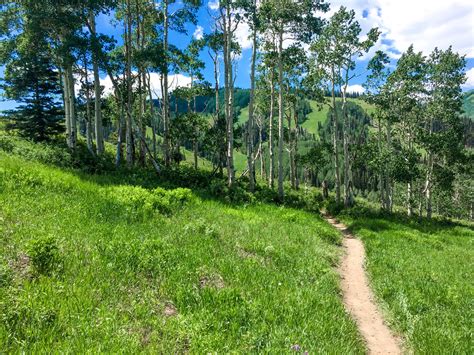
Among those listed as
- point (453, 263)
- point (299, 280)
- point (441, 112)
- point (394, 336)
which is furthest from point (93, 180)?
point (441, 112)

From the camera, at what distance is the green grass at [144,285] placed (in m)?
4.57

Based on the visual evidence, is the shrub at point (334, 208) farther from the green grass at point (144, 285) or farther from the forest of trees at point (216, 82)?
the green grass at point (144, 285)

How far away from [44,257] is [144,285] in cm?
193

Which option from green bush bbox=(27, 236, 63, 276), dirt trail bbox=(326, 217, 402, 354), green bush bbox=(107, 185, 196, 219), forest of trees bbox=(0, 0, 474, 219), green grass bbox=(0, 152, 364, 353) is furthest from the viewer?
forest of trees bbox=(0, 0, 474, 219)

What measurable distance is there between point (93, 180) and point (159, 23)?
19.8 meters

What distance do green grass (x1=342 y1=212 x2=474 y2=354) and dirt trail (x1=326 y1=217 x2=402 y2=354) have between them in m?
0.30

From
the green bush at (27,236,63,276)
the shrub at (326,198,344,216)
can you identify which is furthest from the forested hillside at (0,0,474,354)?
the shrub at (326,198,344,216)

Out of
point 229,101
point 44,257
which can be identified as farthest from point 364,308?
point 229,101

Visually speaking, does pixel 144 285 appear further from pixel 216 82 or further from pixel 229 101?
pixel 216 82

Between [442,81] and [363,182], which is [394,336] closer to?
[442,81]

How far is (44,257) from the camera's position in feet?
19.4

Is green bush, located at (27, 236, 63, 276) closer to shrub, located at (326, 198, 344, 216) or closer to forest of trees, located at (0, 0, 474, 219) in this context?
forest of trees, located at (0, 0, 474, 219)

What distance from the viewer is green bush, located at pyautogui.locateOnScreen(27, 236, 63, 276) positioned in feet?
19.0

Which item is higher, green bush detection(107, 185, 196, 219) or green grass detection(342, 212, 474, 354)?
green bush detection(107, 185, 196, 219)
